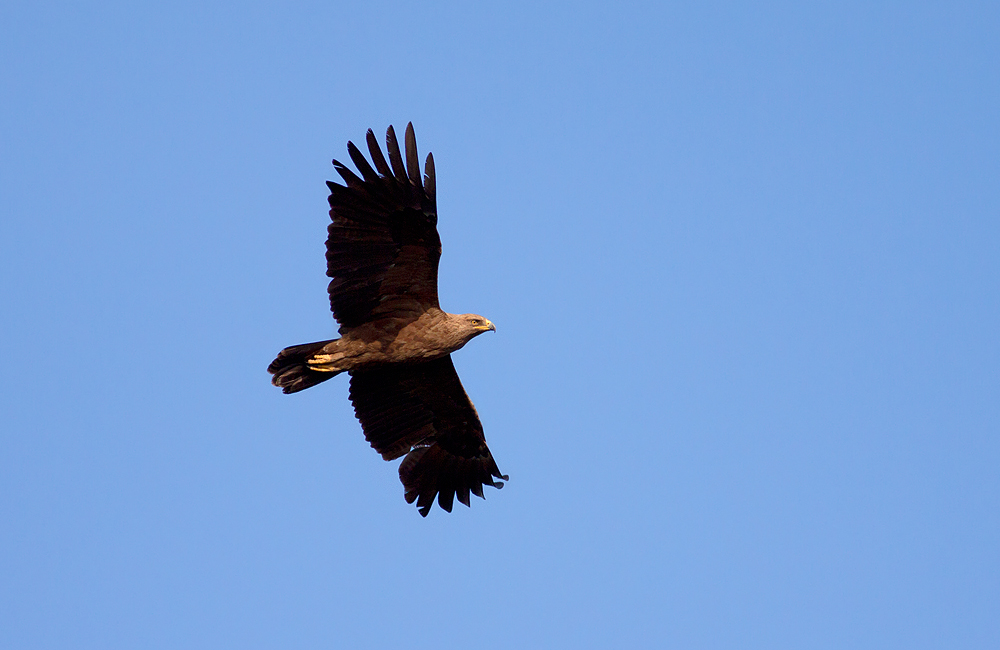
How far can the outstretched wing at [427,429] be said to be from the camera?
53.5 ft

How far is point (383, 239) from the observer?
577 inches

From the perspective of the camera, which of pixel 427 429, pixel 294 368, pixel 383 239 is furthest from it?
pixel 427 429

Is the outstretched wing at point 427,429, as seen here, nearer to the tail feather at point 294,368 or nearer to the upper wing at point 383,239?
the tail feather at point 294,368

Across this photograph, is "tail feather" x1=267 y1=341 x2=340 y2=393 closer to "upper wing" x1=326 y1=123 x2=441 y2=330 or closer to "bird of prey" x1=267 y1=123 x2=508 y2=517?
"bird of prey" x1=267 y1=123 x2=508 y2=517

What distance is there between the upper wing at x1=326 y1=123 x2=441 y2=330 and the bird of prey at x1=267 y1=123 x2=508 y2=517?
1cm

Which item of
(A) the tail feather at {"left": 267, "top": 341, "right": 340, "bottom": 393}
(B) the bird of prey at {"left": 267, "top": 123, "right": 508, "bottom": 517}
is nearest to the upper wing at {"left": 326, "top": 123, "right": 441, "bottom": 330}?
(B) the bird of prey at {"left": 267, "top": 123, "right": 508, "bottom": 517}

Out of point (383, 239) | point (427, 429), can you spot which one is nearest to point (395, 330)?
point (383, 239)

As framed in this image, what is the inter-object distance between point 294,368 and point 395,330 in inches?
51.8

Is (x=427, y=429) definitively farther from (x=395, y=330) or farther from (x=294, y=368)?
(x=294, y=368)

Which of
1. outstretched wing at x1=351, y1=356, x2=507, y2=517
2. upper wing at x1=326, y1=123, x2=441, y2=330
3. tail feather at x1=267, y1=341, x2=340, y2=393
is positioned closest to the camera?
upper wing at x1=326, y1=123, x2=441, y2=330

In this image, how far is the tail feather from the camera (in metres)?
14.9

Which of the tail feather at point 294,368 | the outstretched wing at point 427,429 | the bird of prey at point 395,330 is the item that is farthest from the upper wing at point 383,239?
the outstretched wing at point 427,429

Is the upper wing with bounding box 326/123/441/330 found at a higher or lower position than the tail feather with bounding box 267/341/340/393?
higher

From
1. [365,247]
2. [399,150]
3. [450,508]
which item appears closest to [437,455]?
[450,508]
